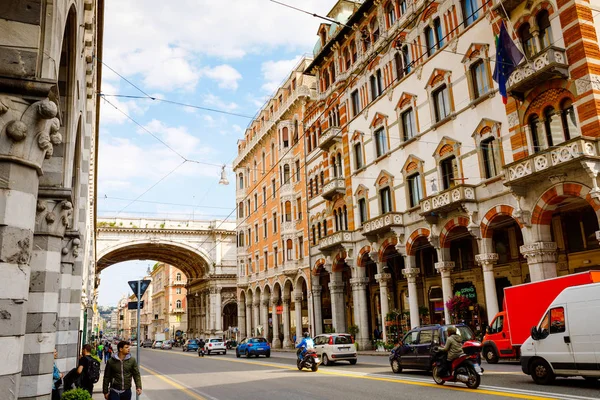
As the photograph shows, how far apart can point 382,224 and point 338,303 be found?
8.81 metres

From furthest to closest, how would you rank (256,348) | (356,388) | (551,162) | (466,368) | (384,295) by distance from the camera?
(256,348), (384,295), (551,162), (356,388), (466,368)

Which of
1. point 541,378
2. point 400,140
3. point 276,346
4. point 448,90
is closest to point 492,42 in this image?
point 448,90

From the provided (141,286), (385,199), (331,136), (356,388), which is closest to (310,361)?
(356,388)

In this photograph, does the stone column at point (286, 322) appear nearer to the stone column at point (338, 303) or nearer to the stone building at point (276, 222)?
the stone building at point (276, 222)

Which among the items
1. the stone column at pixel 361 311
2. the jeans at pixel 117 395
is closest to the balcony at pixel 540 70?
the stone column at pixel 361 311

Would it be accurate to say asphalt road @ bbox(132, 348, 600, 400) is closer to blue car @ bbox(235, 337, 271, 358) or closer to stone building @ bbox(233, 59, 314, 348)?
blue car @ bbox(235, 337, 271, 358)

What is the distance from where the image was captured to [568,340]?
11055 millimetres

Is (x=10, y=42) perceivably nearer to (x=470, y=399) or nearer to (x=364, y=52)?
(x=470, y=399)

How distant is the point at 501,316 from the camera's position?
2002cm

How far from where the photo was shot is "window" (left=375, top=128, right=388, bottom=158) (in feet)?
101

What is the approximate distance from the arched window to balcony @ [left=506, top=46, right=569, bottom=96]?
1307mm

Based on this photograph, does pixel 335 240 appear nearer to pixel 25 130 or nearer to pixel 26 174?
pixel 26 174

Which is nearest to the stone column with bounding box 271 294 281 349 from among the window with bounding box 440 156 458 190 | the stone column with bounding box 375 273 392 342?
the stone column with bounding box 375 273 392 342

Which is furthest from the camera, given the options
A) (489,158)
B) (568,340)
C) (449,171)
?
(449,171)
